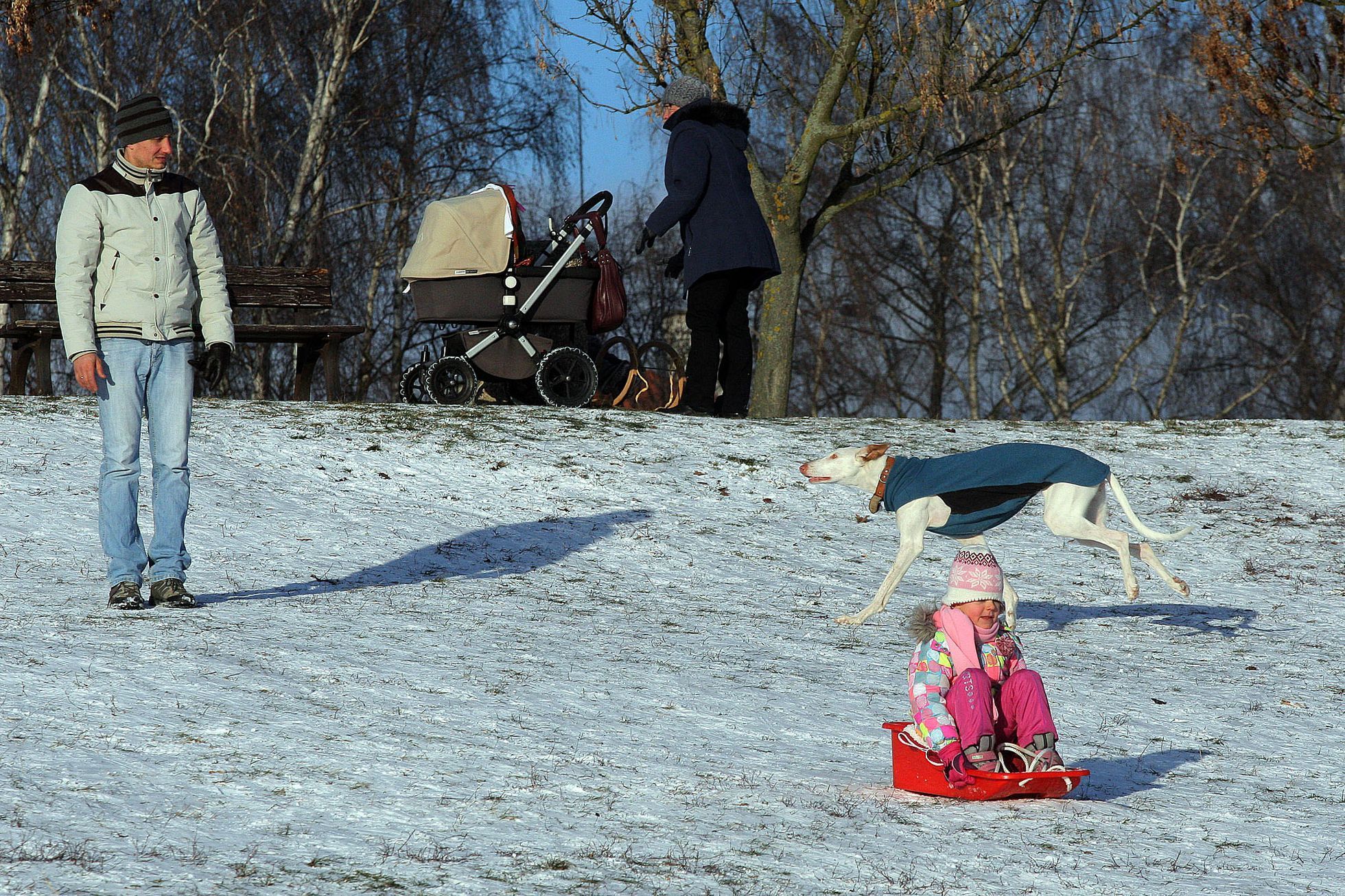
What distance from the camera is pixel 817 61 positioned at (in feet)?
84.2

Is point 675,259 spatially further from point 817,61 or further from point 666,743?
point 817,61

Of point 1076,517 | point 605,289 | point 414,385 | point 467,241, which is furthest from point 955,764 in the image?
point 414,385

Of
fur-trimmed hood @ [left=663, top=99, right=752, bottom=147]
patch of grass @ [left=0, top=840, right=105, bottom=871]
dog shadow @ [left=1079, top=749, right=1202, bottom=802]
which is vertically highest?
fur-trimmed hood @ [left=663, top=99, right=752, bottom=147]

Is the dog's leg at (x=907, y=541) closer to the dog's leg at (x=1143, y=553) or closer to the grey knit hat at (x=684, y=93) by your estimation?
the dog's leg at (x=1143, y=553)

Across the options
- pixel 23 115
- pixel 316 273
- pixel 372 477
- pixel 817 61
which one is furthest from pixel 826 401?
pixel 372 477

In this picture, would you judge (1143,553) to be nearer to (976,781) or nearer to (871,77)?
(976,781)

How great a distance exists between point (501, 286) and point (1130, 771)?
8.43 meters

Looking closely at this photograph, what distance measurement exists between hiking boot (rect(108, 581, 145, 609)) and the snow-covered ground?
189mm

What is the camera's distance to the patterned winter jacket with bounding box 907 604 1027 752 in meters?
4.44

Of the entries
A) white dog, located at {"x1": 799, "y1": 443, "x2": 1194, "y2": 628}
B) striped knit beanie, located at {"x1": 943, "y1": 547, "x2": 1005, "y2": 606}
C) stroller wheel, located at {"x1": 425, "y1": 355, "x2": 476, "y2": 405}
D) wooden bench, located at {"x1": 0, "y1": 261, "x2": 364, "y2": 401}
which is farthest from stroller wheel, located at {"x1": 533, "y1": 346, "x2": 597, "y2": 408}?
striped knit beanie, located at {"x1": 943, "y1": 547, "x2": 1005, "y2": 606}

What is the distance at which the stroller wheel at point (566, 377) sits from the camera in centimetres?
1276

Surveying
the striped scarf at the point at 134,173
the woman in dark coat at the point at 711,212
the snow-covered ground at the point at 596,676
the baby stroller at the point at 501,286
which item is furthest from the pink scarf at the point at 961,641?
the baby stroller at the point at 501,286

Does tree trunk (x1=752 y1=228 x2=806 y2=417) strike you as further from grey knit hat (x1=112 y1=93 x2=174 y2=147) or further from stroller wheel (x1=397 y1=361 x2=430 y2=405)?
grey knit hat (x1=112 y1=93 x2=174 y2=147)

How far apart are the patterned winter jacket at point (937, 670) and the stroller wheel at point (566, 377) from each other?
8374 millimetres
